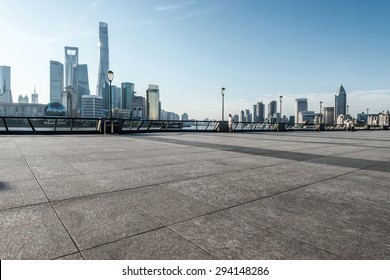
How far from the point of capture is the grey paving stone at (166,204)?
10.4 ft

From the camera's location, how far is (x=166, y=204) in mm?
3578

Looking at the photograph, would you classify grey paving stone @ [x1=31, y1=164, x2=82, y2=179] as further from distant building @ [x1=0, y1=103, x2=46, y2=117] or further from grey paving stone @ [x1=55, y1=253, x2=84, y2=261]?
distant building @ [x1=0, y1=103, x2=46, y2=117]

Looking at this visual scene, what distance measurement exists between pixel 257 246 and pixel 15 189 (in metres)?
4.06

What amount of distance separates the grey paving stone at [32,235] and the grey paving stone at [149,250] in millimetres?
304

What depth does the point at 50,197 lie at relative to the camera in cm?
380

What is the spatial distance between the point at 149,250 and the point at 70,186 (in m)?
2.81

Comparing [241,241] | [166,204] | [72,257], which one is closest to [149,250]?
[72,257]

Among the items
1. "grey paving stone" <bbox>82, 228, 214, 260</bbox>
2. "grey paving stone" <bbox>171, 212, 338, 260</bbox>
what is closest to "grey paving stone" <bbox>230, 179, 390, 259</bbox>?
"grey paving stone" <bbox>171, 212, 338, 260</bbox>

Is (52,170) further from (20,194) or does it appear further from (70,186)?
(20,194)

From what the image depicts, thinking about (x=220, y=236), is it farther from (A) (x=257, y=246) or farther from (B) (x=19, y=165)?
(B) (x=19, y=165)

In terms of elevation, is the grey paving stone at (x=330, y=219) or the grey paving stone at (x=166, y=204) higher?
the grey paving stone at (x=166, y=204)

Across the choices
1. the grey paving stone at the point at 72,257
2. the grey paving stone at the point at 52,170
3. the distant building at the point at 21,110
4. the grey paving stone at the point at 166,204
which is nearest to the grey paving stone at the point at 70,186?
the grey paving stone at the point at 52,170

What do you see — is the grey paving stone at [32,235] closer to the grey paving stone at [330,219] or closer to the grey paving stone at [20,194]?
the grey paving stone at [20,194]
